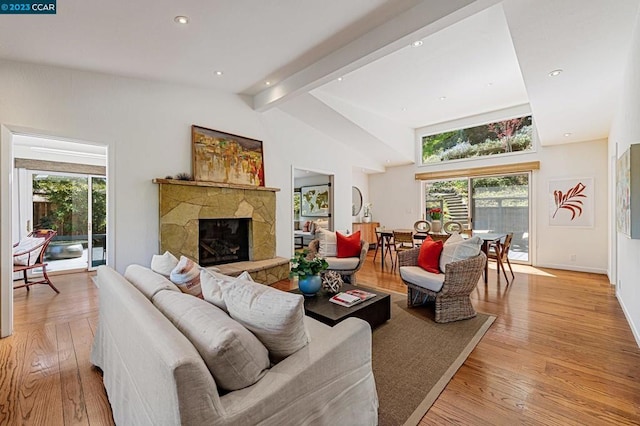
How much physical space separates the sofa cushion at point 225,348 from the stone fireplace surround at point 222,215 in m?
2.95

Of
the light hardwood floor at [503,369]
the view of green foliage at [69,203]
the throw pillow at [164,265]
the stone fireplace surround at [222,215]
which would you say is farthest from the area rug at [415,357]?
the view of green foliage at [69,203]

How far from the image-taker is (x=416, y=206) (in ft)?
24.3

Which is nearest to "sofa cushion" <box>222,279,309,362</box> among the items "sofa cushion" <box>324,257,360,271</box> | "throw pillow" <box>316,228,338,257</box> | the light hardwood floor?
the light hardwood floor

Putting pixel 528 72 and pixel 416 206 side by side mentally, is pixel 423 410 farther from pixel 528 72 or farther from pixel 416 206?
pixel 416 206

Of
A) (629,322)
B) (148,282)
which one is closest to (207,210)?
(148,282)

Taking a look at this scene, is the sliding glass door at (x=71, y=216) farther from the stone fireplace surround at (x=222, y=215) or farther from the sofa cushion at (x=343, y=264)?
the sofa cushion at (x=343, y=264)

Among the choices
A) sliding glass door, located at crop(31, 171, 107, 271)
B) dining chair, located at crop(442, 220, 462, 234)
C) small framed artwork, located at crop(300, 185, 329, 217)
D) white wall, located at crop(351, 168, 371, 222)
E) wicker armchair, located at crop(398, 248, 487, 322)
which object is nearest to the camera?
wicker armchair, located at crop(398, 248, 487, 322)

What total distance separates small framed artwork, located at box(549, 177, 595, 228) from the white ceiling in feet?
2.97

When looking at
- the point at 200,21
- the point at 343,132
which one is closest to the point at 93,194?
the point at 200,21

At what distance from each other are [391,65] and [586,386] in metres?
3.96

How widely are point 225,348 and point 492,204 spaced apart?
676 centimetres

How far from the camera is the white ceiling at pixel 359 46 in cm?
237

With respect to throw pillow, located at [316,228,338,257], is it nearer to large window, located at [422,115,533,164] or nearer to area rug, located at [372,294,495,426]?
area rug, located at [372,294,495,426]

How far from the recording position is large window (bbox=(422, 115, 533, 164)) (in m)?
5.90
